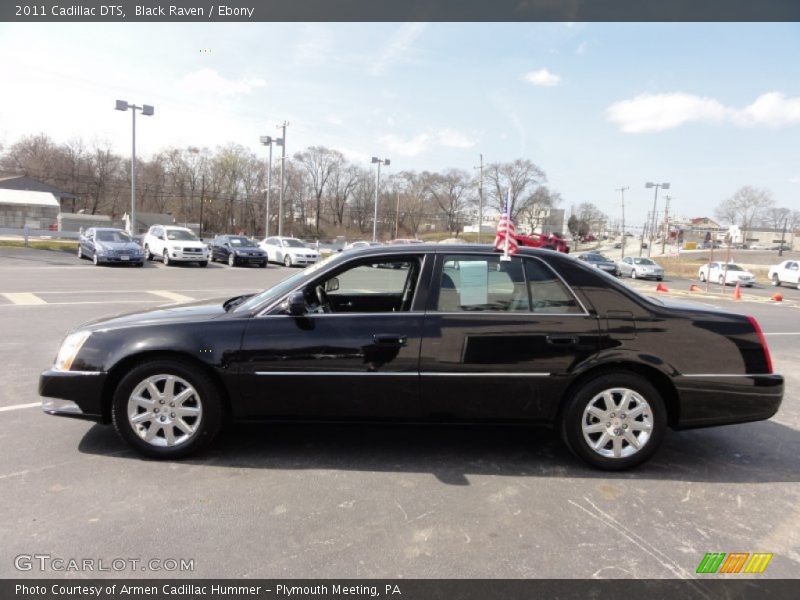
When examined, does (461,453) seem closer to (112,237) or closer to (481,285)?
(481,285)

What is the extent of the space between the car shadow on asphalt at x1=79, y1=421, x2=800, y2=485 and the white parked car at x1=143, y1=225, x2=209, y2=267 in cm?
2160

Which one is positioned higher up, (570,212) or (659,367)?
(570,212)

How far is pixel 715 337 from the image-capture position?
3.88 metres

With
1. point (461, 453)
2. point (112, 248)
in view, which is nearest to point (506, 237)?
point (461, 453)

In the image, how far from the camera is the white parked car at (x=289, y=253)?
1181 inches

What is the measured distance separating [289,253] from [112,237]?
9.20m

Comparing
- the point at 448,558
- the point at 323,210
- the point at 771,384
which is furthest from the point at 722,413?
the point at 323,210

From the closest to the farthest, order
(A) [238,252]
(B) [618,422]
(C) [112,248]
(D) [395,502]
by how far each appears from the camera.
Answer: (D) [395,502] < (B) [618,422] < (C) [112,248] < (A) [238,252]

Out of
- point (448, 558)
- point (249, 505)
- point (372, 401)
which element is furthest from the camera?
point (372, 401)

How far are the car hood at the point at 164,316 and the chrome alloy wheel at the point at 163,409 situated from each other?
42 centimetres

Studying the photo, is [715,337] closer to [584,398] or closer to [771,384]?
[771,384]

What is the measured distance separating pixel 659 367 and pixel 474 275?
145 centimetres

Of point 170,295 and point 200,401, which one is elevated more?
point 200,401

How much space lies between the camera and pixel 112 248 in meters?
22.1
